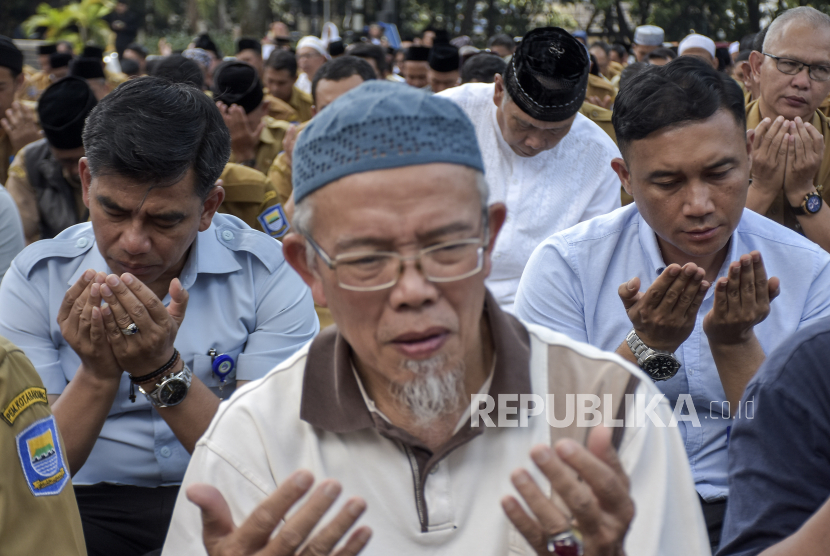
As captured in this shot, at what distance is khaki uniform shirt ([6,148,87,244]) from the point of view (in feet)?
14.8

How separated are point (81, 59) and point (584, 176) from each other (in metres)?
5.83

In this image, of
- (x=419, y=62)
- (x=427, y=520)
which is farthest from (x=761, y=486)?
(x=419, y=62)

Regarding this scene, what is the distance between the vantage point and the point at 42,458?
1.81 m

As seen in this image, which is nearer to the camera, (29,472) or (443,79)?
(29,472)

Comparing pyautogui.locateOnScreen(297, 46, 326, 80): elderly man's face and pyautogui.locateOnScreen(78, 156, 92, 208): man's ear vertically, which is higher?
pyautogui.locateOnScreen(78, 156, 92, 208): man's ear

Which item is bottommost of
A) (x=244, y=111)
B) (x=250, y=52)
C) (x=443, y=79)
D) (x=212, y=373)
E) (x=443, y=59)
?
(x=250, y=52)

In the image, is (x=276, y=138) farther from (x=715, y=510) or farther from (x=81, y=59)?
(x=715, y=510)

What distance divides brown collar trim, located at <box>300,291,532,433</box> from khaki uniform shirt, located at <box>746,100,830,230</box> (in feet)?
8.77

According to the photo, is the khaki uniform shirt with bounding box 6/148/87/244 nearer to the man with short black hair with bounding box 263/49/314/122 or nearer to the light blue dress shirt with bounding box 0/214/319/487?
the light blue dress shirt with bounding box 0/214/319/487

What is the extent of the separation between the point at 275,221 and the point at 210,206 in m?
1.28

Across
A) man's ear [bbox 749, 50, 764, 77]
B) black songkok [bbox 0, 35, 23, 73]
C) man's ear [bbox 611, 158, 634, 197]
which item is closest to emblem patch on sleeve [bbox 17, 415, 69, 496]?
man's ear [bbox 611, 158, 634, 197]

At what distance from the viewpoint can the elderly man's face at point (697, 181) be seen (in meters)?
2.67

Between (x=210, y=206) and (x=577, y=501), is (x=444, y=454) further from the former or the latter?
(x=210, y=206)

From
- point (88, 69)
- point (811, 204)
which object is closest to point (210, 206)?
point (811, 204)
